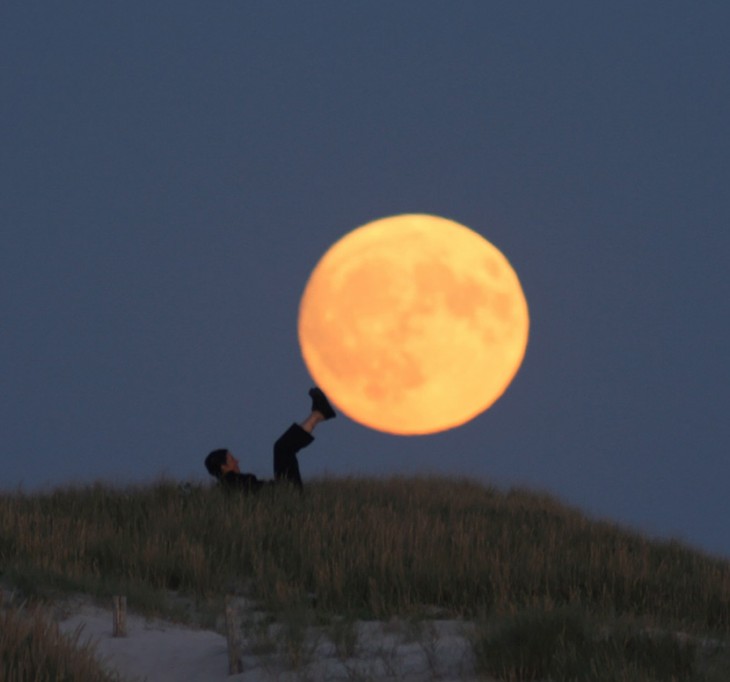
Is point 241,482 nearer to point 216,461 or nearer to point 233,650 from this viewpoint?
point 216,461

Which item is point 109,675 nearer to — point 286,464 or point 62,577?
point 62,577

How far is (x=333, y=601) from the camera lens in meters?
9.78

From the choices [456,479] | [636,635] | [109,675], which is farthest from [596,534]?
[109,675]

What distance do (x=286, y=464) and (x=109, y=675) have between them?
28.8 feet

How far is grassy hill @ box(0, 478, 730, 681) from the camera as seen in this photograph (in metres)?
7.44

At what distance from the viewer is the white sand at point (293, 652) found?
7387 millimetres

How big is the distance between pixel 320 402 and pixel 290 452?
85cm

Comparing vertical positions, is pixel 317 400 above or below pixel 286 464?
above

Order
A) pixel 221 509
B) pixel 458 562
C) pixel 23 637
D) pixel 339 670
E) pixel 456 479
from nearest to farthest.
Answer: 1. pixel 23 637
2. pixel 339 670
3. pixel 458 562
4. pixel 221 509
5. pixel 456 479

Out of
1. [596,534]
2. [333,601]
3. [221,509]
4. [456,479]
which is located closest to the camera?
[333,601]

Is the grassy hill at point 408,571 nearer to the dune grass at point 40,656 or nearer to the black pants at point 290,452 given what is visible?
the black pants at point 290,452

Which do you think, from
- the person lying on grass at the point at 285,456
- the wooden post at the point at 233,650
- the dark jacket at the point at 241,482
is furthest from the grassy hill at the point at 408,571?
the wooden post at the point at 233,650

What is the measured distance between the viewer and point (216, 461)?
15.1 metres

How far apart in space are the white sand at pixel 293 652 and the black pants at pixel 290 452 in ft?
21.3
